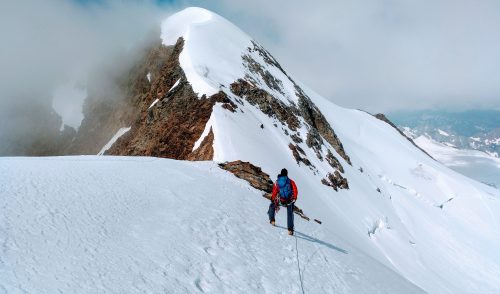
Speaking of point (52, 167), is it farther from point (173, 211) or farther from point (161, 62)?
point (161, 62)

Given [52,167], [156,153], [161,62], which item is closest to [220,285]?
[52,167]

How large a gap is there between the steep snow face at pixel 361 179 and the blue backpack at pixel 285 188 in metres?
9.38

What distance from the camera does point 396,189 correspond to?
56062 millimetres

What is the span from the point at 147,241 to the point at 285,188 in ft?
18.9

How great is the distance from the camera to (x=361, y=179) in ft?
158

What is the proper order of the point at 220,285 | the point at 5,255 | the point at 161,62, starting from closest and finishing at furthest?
the point at 5,255, the point at 220,285, the point at 161,62

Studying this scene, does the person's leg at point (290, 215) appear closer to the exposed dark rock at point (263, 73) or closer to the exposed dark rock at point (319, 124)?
the exposed dark rock at point (263, 73)

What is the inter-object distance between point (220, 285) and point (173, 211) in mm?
4384

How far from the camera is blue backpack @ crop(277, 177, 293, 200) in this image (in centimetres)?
1329

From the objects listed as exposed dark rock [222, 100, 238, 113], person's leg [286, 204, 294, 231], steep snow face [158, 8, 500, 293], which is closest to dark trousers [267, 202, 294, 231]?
person's leg [286, 204, 294, 231]

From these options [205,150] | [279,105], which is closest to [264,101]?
[279,105]

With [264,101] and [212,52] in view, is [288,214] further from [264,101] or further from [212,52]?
[212,52]

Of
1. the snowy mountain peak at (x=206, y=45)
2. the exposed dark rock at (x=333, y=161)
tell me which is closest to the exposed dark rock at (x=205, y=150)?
the snowy mountain peak at (x=206, y=45)

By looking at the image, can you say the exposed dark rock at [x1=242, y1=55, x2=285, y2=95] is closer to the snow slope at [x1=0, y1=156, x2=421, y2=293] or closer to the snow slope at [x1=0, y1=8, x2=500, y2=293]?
the snow slope at [x1=0, y1=8, x2=500, y2=293]
